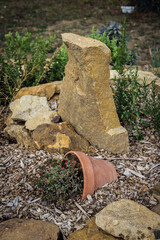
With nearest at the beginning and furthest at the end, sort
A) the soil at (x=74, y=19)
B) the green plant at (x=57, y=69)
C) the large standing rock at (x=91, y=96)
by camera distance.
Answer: the large standing rock at (x=91, y=96), the green plant at (x=57, y=69), the soil at (x=74, y=19)

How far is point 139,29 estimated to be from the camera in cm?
909

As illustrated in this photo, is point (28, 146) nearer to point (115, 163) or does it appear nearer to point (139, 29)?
point (115, 163)

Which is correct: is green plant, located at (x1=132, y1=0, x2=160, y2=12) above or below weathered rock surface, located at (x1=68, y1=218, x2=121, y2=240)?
above

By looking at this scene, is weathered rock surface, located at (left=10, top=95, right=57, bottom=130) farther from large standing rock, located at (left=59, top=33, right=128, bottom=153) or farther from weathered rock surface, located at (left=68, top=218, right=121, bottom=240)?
weathered rock surface, located at (left=68, top=218, right=121, bottom=240)

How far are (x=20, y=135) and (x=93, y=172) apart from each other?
3.96ft

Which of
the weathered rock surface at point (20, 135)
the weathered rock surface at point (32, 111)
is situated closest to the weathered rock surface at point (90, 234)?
the weathered rock surface at point (20, 135)

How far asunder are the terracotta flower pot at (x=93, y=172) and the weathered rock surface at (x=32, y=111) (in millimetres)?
713

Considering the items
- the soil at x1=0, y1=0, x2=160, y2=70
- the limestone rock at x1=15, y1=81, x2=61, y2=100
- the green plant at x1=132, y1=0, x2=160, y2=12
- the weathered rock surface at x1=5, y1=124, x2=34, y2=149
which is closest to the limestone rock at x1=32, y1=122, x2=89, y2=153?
the weathered rock surface at x1=5, y1=124, x2=34, y2=149

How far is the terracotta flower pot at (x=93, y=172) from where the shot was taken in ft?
8.71

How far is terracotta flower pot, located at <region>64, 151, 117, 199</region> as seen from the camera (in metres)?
2.65

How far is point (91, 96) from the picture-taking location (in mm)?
2998

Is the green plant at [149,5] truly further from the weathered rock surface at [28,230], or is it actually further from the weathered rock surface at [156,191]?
the weathered rock surface at [28,230]

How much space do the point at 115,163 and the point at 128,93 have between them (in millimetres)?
1035

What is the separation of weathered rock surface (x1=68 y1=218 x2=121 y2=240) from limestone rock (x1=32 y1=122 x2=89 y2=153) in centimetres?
103
